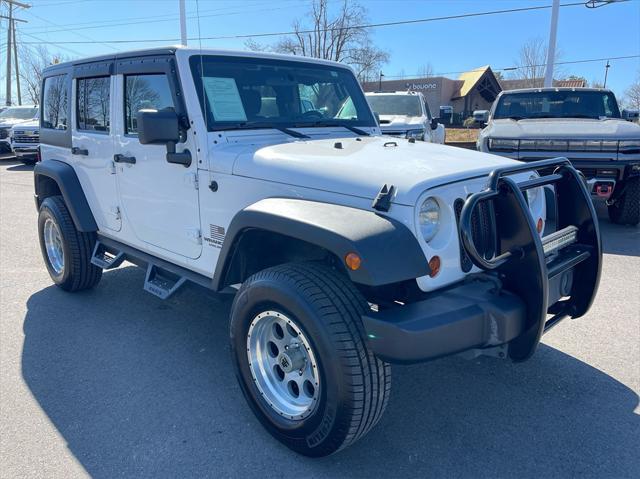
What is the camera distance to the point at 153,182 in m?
3.70

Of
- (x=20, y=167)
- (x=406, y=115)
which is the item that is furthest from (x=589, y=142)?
(x=20, y=167)

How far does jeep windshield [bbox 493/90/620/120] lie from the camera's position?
8430 mm

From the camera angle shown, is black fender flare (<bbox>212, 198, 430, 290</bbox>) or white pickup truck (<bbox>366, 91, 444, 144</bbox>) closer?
black fender flare (<bbox>212, 198, 430, 290</bbox>)

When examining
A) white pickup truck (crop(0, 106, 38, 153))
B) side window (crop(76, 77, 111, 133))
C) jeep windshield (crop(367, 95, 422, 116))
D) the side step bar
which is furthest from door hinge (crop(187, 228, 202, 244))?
white pickup truck (crop(0, 106, 38, 153))

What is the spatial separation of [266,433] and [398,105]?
33.3 feet

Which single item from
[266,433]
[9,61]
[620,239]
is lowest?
[266,433]

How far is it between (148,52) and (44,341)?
2269 millimetres

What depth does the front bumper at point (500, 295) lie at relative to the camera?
Result: 2219 millimetres

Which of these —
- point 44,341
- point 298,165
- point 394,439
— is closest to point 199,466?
point 394,439

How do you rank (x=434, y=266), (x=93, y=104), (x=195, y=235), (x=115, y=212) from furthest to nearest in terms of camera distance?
(x=93, y=104), (x=115, y=212), (x=195, y=235), (x=434, y=266)

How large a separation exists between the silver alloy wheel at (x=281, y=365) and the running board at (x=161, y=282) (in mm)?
990

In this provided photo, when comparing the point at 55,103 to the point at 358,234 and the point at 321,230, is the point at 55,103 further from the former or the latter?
the point at 358,234

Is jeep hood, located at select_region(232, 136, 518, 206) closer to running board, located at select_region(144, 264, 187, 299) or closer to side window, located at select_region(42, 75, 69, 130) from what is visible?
running board, located at select_region(144, 264, 187, 299)

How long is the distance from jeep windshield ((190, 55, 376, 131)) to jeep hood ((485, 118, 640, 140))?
157 inches
